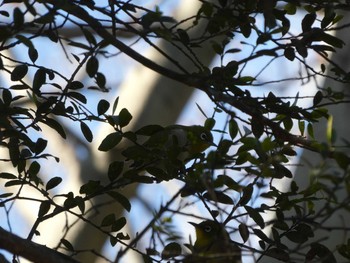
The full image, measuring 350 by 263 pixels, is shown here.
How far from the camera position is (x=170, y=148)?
1.12m

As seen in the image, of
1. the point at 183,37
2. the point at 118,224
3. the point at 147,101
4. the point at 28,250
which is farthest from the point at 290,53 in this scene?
the point at 147,101

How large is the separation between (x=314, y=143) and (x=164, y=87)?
217cm

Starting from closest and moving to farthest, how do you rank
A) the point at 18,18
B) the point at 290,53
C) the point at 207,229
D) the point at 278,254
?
the point at 18,18 → the point at 278,254 → the point at 290,53 → the point at 207,229

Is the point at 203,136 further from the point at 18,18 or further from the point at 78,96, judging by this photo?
the point at 18,18

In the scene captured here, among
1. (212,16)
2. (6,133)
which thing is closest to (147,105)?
(212,16)

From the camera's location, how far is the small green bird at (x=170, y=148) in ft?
3.65

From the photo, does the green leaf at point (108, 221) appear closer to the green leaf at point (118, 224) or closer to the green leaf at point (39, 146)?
the green leaf at point (118, 224)

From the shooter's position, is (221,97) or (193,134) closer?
(221,97)

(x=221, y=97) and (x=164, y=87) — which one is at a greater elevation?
(x=164, y=87)

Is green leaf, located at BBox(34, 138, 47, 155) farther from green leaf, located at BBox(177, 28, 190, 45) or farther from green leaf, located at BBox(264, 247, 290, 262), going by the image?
green leaf, located at BBox(264, 247, 290, 262)

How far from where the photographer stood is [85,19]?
106cm

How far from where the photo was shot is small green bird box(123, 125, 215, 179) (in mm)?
1112

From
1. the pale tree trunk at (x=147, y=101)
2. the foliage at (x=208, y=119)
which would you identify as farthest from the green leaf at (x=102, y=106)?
the pale tree trunk at (x=147, y=101)

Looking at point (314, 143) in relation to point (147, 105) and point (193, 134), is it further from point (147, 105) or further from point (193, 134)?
point (147, 105)
